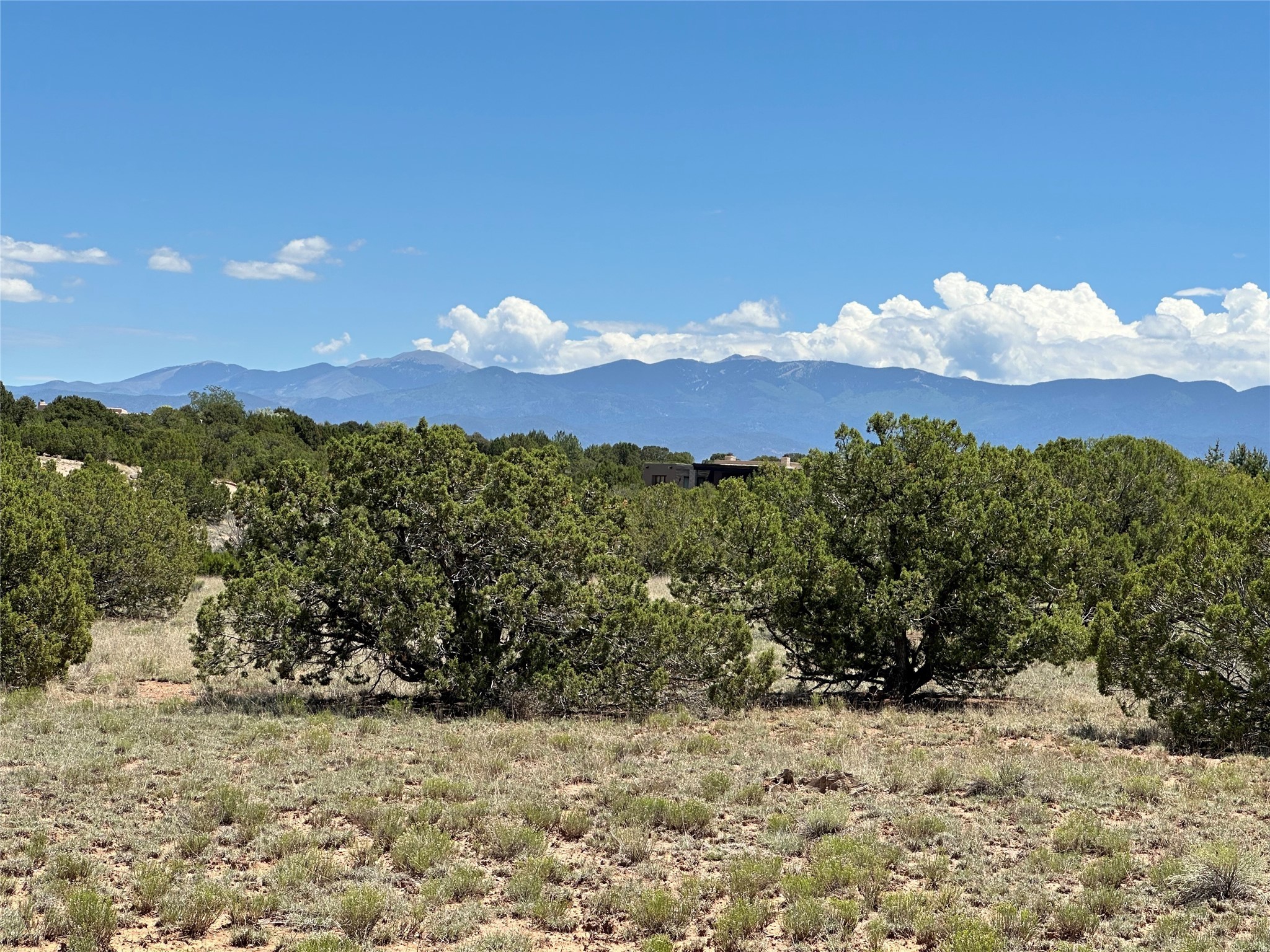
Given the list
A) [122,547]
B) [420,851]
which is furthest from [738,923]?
[122,547]

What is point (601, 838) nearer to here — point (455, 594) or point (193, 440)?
point (455, 594)

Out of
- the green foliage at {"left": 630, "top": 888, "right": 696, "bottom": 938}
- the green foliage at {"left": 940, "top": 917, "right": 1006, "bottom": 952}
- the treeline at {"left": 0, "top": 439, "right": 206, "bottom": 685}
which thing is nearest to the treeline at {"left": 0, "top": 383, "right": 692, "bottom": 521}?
the treeline at {"left": 0, "top": 439, "right": 206, "bottom": 685}

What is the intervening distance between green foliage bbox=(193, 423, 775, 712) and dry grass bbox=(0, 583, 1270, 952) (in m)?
1.27

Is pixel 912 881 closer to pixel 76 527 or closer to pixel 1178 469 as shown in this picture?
pixel 76 527

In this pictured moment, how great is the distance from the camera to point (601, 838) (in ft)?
28.8

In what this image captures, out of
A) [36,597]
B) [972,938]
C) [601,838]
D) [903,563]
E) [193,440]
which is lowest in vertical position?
[601,838]

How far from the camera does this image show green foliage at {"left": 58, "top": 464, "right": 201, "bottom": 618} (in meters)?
24.2

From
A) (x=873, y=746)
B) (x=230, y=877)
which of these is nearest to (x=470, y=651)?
(x=873, y=746)

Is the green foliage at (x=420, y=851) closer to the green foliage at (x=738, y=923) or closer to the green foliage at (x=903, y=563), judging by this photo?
the green foliage at (x=738, y=923)

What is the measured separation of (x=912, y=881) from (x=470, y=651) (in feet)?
27.6

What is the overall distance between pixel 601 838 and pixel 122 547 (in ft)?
66.6

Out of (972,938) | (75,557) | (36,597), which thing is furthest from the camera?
(75,557)

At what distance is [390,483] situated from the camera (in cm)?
1531

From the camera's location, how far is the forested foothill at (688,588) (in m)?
13.5
